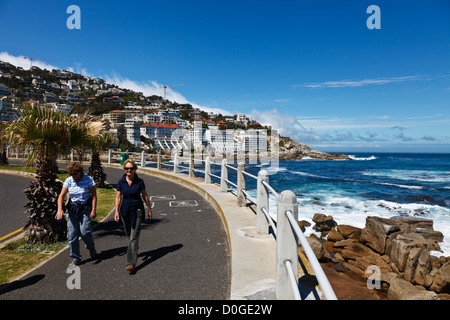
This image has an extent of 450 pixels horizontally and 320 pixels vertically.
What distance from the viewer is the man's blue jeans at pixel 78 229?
4344 mm

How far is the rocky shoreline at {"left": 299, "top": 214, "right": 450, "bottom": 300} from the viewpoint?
7070mm

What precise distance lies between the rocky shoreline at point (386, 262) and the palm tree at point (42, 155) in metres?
5.91

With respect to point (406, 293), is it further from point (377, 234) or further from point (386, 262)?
point (377, 234)

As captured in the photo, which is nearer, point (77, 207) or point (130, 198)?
point (130, 198)

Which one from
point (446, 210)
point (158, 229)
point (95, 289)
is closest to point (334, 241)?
point (158, 229)

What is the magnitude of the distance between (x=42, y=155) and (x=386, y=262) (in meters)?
12.2

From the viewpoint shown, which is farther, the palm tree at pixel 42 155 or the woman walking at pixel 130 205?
the palm tree at pixel 42 155

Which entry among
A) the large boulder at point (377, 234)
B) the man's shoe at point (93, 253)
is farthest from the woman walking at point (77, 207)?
the large boulder at point (377, 234)

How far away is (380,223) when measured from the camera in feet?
38.1

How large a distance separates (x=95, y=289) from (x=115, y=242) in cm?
200

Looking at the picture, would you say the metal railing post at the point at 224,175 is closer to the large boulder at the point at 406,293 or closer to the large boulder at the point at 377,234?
the large boulder at the point at 406,293

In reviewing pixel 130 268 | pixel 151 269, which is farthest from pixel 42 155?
pixel 151 269

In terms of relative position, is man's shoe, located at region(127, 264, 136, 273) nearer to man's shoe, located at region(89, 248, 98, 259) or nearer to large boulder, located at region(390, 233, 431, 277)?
man's shoe, located at region(89, 248, 98, 259)

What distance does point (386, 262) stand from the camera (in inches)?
398
